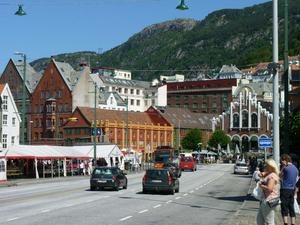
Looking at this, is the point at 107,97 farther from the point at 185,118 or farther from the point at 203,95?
the point at 203,95

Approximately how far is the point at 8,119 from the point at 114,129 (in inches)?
896

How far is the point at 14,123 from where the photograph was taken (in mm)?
91375

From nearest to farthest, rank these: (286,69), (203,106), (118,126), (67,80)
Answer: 1. (286,69)
2. (118,126)
3. (67,80)
4. (203,106)

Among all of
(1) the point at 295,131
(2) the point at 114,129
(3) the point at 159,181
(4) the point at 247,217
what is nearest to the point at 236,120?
(2) the point at 114,129

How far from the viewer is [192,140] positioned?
130 m

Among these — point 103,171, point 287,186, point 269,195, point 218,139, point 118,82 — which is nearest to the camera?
point 269,195

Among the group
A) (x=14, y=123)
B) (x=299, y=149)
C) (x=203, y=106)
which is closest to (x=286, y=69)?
(x=299, y=149)

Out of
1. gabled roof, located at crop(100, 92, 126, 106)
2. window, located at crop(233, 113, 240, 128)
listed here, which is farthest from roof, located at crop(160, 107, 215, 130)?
gabled roof, located at crop(100, 92, 126, 106)

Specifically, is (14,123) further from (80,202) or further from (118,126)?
(80,202)

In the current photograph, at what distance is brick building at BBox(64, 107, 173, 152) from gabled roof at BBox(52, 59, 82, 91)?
11.0m

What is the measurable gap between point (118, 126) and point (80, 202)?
81.2 metres

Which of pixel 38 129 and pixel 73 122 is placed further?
pixel 38 129

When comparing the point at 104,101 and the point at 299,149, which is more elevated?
the point at 104,101

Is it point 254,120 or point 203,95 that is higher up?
point 203,95
